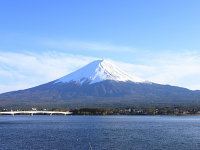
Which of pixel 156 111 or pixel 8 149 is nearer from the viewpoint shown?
pixel 8 149

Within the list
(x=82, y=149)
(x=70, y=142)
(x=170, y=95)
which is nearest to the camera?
(x=82, y=149)

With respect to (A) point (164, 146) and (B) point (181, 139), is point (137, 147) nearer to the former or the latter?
(A) point (164, 146)

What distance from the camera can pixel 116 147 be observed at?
121 feet

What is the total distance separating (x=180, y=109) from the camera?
139500 millimetres

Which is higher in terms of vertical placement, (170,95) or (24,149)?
(170,95)

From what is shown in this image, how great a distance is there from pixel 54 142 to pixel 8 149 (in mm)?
5873

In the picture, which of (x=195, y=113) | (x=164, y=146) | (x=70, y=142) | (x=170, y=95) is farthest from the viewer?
(x=170, y=95)

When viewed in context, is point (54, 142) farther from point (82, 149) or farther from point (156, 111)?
point (156, 111)

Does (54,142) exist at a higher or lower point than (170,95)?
lower

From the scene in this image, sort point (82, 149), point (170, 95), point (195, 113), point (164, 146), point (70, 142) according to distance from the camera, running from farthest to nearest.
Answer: point (170, 95), point (195, 113), point (70, 142), point (164, 146), point (82, 149)

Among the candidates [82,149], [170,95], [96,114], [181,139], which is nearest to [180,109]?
[96,114]

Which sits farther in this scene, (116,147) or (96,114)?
(96,114)

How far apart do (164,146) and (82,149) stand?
276 inches

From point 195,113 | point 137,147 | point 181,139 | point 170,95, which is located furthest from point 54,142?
point 170,95
